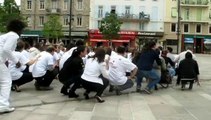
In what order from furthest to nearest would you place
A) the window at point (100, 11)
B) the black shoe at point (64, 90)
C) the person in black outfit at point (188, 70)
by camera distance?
the window at point (100, 11) → the person in black outfit at point (188, 70) → the black shoe at point (64, 90)

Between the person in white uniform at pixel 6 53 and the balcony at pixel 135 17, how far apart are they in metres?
62.4

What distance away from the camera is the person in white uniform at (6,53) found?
907 centimetres

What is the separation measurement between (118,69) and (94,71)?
1.62 metres

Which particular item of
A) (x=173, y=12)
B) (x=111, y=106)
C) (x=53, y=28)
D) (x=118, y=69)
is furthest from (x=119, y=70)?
(x=173, y=12)

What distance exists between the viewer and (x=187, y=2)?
76.2 m

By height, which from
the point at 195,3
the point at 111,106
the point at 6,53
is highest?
the point at 195,3

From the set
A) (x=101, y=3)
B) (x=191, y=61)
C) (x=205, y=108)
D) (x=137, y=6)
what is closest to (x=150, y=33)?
(x=137, y=6)

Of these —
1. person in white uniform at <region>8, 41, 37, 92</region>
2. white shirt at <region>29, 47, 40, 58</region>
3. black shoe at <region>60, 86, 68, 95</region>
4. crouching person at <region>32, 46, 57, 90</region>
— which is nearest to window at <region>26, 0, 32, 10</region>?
white shirt at <region>29, 47, 40, 58</region>

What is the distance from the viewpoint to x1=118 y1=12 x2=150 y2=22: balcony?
71.1 metres

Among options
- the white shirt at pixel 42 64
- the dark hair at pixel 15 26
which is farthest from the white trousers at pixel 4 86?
the white shirt at pixel 42 64

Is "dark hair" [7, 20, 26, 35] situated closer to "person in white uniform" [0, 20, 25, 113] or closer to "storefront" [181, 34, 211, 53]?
"person in white uniform" [0, 20, 25, 113]

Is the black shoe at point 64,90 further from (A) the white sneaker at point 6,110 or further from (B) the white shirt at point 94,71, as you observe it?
(A) the white sneaker at point 6,110

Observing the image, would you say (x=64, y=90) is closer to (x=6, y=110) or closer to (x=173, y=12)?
(x=6, y=110)

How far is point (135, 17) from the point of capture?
71.6 metres
